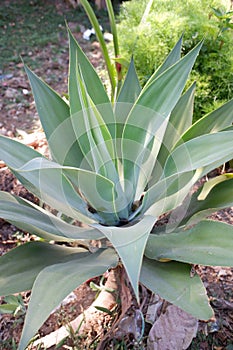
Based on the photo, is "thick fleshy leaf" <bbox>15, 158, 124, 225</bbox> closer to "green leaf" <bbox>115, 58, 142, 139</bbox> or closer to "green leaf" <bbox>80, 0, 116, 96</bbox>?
"green leaf" <bbox>115, 58, 142, 139</bbox>

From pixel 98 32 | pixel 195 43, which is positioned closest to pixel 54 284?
pixel 98 32

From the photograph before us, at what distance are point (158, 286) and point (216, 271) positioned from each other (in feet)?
2.02

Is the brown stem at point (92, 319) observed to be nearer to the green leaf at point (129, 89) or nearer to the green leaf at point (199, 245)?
the green leaf at point (199, 245)

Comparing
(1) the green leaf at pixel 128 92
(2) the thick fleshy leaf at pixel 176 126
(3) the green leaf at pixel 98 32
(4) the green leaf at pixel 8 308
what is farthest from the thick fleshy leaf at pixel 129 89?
(4) the green leaf at pixel 8 308

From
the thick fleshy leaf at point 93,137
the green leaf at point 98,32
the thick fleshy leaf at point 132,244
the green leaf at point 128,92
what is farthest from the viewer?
the green leaf at point 98,32

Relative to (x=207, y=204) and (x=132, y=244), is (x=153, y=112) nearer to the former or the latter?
(x=207, y=204)

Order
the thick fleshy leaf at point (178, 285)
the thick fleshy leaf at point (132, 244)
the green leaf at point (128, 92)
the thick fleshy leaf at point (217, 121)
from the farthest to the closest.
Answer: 1. the green leaf at point (128, 92)
2. the thick fleshy leaf at point (217, 121)
3. the thick fleshy leaf at point (178, 285)
4. the thick fleshy leaf at point (132, 244)

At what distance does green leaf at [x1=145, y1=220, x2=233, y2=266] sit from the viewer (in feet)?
2.72

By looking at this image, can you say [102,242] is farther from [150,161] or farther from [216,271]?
[216,271]

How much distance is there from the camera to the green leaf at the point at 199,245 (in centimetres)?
83

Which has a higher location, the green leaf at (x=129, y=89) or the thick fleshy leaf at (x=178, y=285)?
the green leaf at (x=129, y=89)

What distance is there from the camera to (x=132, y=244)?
2.28ft

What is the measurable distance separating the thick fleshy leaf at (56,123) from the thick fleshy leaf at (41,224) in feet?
0.47

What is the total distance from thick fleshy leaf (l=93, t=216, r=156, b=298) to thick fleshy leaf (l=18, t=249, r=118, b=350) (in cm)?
13
